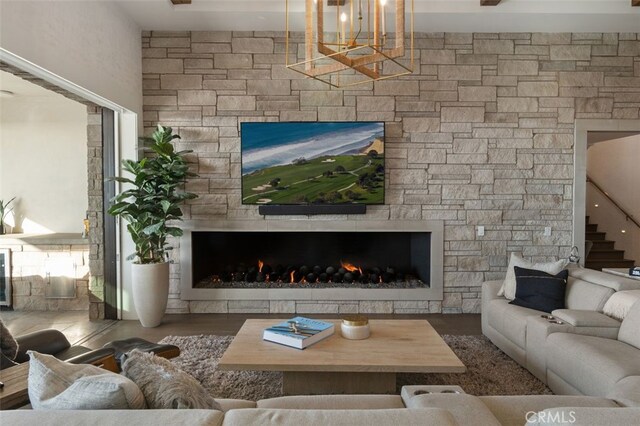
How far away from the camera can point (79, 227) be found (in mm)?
5023

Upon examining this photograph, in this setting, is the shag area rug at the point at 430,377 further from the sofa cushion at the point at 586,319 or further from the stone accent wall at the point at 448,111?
the stone accent wall at the point at 448,111

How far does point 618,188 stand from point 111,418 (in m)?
8.46

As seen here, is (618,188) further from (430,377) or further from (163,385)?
(163,385)

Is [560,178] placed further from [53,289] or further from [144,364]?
[53,289]

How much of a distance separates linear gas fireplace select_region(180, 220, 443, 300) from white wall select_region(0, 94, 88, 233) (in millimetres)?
1851

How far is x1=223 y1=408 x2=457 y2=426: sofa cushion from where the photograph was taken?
1.01m

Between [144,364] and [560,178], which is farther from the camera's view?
[560,178]

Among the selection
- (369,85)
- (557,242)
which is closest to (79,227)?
(369,85)

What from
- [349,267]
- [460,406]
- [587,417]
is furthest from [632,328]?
[349,267]

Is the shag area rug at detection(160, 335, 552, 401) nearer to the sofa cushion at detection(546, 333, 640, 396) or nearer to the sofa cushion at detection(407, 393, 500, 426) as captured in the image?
the sofa cushion at detection(546, 333, 640, 396)

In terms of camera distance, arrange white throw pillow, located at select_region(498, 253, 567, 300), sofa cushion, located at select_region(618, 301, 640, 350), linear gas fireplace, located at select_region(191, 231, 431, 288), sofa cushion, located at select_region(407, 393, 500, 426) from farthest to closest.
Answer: linear gas fireplace, located at select_region(191, 231, 431, 288) < white throw pillow, located at select_region(498, 253, 567, 300) < sofa cushion, located at select_region(618, 301, 640, 350) < sofa cushion, located at select_region(407, 393, 500, 426)

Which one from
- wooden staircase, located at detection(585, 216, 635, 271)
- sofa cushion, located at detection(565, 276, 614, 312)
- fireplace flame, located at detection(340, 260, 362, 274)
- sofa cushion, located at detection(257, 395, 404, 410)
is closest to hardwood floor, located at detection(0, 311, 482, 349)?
fireplace flame, located at detection(340, 260, 362, 274)

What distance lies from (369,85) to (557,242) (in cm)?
279

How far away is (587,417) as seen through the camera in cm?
98
